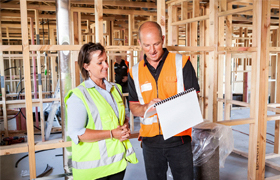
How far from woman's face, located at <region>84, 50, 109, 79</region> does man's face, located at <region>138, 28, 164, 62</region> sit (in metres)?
0.28

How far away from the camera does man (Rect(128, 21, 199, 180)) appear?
57.9 inches

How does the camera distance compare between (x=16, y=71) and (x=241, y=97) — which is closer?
(x=241, y=97)

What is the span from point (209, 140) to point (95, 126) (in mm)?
1289

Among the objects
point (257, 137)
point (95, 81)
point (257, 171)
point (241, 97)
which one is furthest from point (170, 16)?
point (241, 97)

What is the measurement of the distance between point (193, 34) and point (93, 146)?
158 inches

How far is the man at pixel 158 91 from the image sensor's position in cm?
147

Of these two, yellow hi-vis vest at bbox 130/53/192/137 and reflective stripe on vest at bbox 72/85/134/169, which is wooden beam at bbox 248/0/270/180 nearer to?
yellow hi-vis vest at bbox 130/53/192/137

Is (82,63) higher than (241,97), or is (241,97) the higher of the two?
(82,63)

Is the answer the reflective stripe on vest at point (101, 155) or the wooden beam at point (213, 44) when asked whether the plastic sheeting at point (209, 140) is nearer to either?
the wooden beam at point (213, 44)

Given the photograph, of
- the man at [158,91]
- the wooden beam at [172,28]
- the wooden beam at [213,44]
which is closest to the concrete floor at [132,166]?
the wooden beam at [213,44]

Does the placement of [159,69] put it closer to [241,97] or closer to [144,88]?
[144,88]

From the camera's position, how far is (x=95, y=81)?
4.66 ft

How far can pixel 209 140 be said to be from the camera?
217cm

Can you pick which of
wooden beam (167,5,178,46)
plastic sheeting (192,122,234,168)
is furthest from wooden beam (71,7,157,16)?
plastic sheeting (192,122,234,168)
